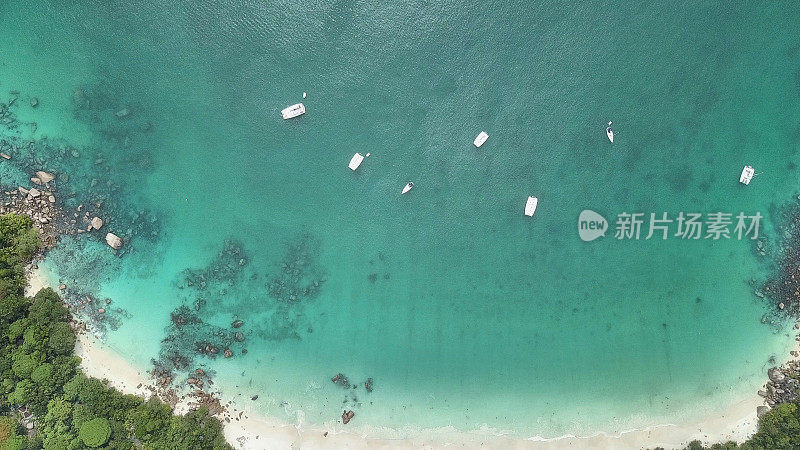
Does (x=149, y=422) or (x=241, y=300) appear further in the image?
(x=241, y=300)

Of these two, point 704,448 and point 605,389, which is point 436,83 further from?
point 704,448

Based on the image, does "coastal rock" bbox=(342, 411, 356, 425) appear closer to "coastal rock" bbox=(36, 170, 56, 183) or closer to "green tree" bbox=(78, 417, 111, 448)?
"green tree" bbox=(78, 417, 111, 448)

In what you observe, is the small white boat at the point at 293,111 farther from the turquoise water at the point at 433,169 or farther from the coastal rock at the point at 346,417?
the coastal rock at the point at 346,417

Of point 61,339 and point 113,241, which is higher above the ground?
point 113,241

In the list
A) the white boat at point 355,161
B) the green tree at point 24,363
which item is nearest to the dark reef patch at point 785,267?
the white boat at point 355,161

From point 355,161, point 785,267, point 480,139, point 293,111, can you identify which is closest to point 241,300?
point 355,161

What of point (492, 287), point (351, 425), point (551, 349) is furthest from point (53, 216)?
point (551, 349)

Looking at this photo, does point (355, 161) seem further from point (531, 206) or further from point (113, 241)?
point (113, 241)

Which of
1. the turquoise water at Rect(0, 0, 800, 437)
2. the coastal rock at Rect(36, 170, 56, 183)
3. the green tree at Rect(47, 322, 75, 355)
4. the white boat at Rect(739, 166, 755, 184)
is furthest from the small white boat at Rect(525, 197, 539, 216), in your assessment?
the coastal rock at Rect(36, 170, 56, 183)
